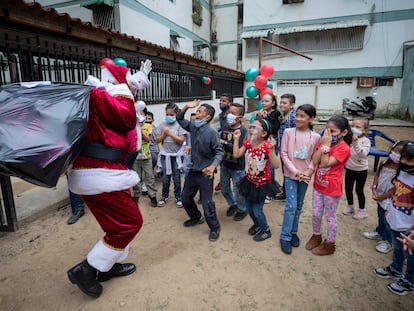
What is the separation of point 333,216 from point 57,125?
2590 mm

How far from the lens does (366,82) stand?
15148 mm

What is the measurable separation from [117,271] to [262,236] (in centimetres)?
161

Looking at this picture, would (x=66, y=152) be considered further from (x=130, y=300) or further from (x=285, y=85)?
(x=285, y=85)

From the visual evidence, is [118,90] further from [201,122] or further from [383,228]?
[383,228]

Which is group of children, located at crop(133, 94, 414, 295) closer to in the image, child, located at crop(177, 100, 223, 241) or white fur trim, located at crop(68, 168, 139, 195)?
child, located at crop(177, 100, 223, 241)

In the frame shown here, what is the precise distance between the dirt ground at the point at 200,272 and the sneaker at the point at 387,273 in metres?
0.08

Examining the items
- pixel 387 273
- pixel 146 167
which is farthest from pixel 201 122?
pixel 387 273

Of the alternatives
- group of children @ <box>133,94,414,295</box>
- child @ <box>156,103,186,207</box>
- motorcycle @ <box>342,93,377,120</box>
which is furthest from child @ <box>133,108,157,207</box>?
motorcycle @ <box>342,93,377,120</box>

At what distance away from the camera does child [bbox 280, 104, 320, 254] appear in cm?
276

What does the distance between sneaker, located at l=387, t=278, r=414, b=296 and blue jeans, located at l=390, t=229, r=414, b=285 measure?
6 cm

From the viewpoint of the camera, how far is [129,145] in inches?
83.9

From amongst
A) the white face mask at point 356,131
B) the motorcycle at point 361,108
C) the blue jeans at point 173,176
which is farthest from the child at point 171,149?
the motorcycle at point 361,108

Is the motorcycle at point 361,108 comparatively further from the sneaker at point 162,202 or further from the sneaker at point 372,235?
the sneaker at point 162,202

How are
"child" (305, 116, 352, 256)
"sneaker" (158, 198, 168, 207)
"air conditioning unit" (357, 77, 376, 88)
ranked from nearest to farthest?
"child" (305, 116, 352, 256), "sneaker" (158, 198, 168, 207), "air conditioning unit" (357, 77, 376, 88)
